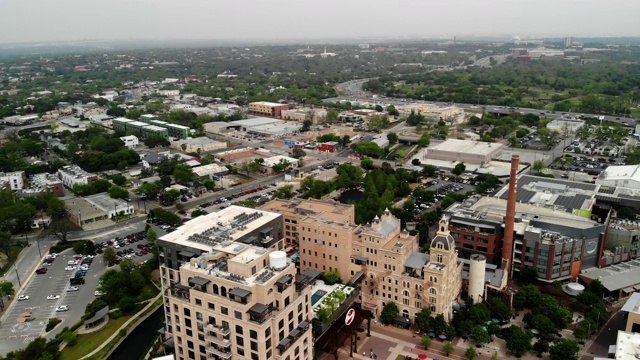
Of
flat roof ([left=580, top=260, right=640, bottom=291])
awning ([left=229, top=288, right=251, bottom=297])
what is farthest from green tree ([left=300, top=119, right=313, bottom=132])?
awning ([left=229, top=288, right=251, bottom=297])

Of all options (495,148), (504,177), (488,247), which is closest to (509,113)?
(495,148)

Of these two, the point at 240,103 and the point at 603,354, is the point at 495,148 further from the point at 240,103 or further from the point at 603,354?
the point at 240,103

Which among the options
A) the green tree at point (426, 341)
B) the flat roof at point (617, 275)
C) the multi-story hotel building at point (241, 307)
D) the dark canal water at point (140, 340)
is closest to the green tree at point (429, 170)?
the flat roof at point (617, 275)

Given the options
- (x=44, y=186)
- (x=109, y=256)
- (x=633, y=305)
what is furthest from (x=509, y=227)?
(x=44, y=186)

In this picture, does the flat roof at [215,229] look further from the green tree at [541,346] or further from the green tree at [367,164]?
the green tree at [367,164]

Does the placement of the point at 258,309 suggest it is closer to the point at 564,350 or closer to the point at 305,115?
the point at 564,350

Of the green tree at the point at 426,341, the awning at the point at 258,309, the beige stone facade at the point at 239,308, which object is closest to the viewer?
the awning at the point at 258,309

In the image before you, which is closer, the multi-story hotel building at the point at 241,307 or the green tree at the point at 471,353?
the multi-story hotel building at the point at 241,307
